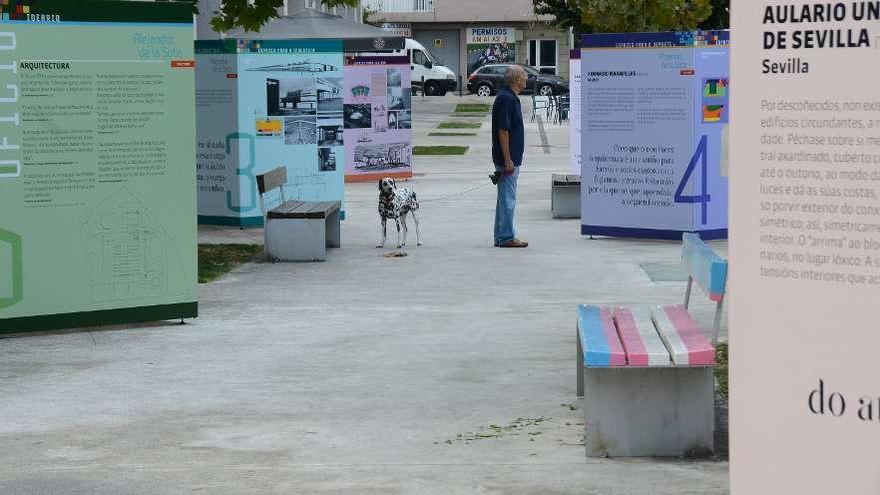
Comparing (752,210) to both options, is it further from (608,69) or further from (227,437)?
(608,69)

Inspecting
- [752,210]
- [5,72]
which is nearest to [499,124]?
[5,72]

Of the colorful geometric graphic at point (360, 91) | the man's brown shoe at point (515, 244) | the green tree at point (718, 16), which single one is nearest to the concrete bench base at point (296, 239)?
the man's brown shoe at point (515, 244)

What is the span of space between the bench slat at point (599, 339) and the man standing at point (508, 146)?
23.7ft

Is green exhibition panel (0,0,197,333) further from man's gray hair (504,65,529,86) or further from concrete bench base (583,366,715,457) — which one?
man's gray hair (504,65,529,86)

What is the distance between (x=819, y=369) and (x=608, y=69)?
1205 cm

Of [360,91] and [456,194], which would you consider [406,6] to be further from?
[456,194]

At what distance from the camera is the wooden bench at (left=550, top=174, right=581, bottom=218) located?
61.5 feet

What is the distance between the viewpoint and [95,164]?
1038 cm

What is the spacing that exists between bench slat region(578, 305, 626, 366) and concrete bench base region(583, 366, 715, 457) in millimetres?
81

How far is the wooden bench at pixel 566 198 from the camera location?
18.7 metres

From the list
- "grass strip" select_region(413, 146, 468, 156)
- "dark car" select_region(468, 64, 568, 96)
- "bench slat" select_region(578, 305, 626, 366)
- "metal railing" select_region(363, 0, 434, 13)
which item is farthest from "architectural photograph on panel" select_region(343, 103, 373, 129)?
"metal railing" select_region(363, 0, 434, 13)

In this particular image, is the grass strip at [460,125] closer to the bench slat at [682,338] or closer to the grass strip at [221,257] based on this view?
the grass strip at [221,257]

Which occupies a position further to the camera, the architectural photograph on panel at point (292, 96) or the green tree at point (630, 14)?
the green tree at point (630, 14)

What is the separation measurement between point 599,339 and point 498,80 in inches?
2307
